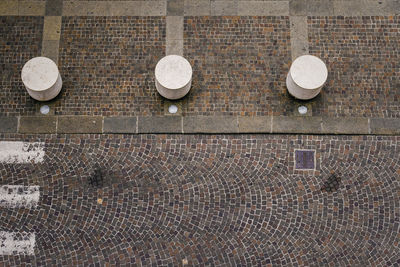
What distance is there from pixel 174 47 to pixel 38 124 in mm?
3970

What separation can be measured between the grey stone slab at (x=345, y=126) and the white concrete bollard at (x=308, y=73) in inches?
41.3

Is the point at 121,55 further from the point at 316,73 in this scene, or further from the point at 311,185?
the point at 311,185

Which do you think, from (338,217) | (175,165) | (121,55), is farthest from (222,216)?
(121,55)

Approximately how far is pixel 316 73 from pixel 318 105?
1071 mm

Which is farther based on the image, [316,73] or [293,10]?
[293,10]

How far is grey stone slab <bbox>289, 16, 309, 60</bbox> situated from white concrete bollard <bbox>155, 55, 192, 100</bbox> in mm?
2982

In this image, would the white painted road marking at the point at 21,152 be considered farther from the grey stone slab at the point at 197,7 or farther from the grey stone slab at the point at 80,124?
the grey stone slab at the point at 197,7

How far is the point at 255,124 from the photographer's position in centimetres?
1143

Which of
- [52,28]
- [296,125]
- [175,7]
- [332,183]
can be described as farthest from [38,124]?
[332,183]

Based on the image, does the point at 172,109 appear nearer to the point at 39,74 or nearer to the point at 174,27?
the point at 174,27

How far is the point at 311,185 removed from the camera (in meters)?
11.1

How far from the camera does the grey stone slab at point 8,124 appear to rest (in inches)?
451

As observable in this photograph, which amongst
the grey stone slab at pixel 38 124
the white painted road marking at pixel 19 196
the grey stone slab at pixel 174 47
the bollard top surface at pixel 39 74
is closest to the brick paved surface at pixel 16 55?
the grey stone slab at pixel 38 124

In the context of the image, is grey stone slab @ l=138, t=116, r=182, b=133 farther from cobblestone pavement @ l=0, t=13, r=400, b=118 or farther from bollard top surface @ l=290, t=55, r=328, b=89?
bollard top surface @ l=290, t=55, r=328, b=89
